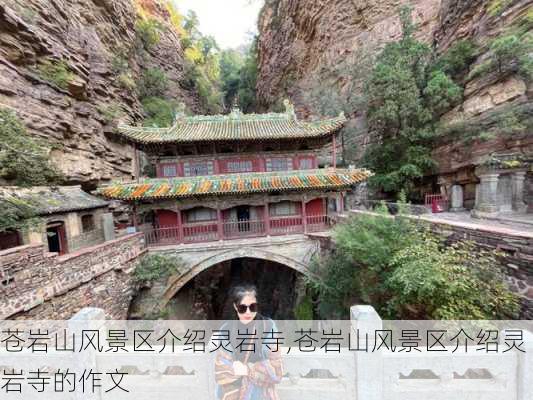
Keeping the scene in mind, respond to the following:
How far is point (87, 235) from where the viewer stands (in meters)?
11.6

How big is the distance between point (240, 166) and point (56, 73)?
1091cm

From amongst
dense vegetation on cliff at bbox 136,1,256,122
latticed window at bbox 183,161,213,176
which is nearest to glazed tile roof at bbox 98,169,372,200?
latticed window at bbox 183,161,213,176

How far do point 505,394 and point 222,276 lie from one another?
13529 mm

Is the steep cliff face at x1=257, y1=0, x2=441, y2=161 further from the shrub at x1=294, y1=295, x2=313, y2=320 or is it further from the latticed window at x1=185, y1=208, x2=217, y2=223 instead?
the latticed window at x1=185, y1=208, x2=217, y2=223

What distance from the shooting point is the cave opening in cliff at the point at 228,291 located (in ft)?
36.4

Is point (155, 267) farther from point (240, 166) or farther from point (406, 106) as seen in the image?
point (406, 106)

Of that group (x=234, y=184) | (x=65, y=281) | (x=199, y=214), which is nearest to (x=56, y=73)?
(x=199, y=214)

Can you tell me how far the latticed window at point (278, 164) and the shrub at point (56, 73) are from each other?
→ 11811 mm

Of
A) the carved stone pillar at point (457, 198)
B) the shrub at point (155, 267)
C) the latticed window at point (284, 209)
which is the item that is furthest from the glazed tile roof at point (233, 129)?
the carved stone pillar at point (457, 198)

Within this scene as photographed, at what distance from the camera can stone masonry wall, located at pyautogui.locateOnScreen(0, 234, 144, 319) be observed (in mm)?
4969

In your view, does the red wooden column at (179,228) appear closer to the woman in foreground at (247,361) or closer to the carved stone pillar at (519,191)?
the woman in foreground at (247,361)

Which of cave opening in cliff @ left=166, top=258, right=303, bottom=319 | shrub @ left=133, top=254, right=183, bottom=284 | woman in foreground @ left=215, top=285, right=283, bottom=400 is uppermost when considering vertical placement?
woman in foreground @ left=215, top=285, right=283, bottom=400

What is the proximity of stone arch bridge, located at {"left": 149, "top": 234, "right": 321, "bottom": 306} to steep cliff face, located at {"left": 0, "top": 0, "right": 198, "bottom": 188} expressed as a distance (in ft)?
25.9

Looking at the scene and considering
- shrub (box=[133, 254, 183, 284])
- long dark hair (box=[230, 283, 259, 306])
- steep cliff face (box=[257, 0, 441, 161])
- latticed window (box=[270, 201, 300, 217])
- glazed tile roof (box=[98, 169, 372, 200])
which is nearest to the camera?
long dark hair (box=[230, 283, 259, 306])
